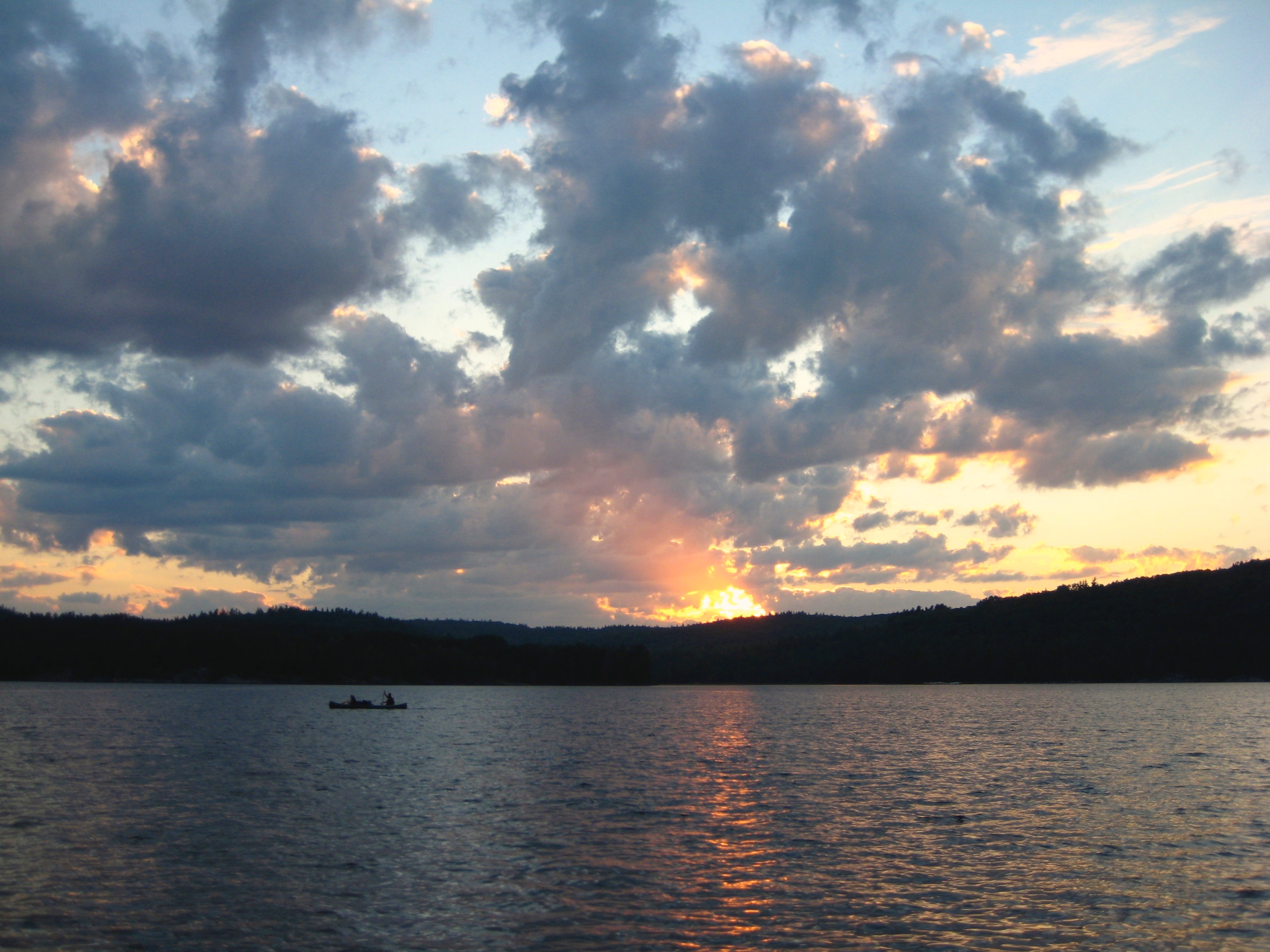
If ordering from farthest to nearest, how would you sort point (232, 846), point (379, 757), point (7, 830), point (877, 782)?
point (379, 757) → point (877, 782) → point (7, 830) → point (232, 846)

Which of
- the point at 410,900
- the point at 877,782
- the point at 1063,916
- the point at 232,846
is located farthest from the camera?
the point at 877,782

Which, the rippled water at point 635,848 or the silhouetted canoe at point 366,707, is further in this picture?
the silhouetted canoe at point 366,707

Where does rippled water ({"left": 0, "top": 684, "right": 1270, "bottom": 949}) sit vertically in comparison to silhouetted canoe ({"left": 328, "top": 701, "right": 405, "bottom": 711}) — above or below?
above

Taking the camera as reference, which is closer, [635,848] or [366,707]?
[635,848]

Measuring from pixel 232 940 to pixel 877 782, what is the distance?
169 feet

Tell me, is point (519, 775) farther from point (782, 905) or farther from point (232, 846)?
point (782, 905)

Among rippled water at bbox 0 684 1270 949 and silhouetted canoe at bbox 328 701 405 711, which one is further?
silhouetted canoe at bbox 328 701 405 711

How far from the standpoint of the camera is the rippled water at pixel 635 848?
32094mm

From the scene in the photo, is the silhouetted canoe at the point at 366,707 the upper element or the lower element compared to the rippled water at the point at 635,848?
lower

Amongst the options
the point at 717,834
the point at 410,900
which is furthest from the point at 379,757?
the point at 410,900

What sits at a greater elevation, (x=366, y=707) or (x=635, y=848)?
(x=635, y=848)

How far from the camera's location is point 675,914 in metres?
34.0

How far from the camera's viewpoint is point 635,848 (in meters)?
45.8

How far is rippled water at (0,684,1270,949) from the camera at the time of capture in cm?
3209
